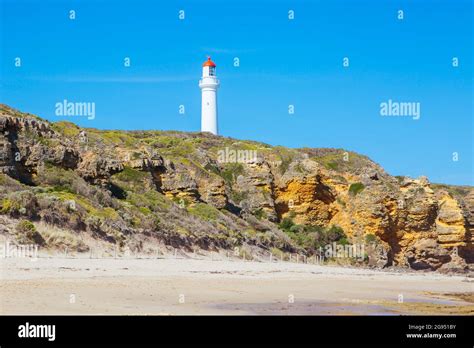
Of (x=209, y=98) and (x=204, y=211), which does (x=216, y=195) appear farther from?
(x=209, y=98)

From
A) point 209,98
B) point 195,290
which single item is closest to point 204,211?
point 195,290

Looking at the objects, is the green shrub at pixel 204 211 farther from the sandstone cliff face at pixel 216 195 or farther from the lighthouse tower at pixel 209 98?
the lighthouse tower at pixel 209 98

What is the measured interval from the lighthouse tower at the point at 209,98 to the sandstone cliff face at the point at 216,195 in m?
8.44

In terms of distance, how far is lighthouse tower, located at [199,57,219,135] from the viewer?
61531 mm

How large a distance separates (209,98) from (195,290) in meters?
44.3

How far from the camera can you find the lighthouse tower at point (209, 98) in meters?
61.5

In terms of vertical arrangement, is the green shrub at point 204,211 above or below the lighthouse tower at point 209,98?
below

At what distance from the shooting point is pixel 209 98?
61906mm

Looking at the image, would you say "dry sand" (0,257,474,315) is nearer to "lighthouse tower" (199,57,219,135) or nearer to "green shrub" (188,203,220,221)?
"green shrub" (188,203,220,221)

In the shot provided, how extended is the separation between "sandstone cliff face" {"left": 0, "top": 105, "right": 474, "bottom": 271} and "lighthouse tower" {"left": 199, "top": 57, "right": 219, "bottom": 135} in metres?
8.44

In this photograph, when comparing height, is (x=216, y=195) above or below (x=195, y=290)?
above

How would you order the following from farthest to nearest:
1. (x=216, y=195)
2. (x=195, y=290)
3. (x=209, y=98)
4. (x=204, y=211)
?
1. (x=209, y=98)
2. (x=216, y=195)
3. (x=204, y=211)
4. (x=195, y=290)

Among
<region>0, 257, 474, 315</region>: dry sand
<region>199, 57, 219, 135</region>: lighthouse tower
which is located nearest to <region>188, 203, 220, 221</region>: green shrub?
<region>0, 257, 474, 315</region>: dry sand

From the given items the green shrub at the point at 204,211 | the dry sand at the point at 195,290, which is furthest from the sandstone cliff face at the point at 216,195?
the dry sand at the point at 195,290
